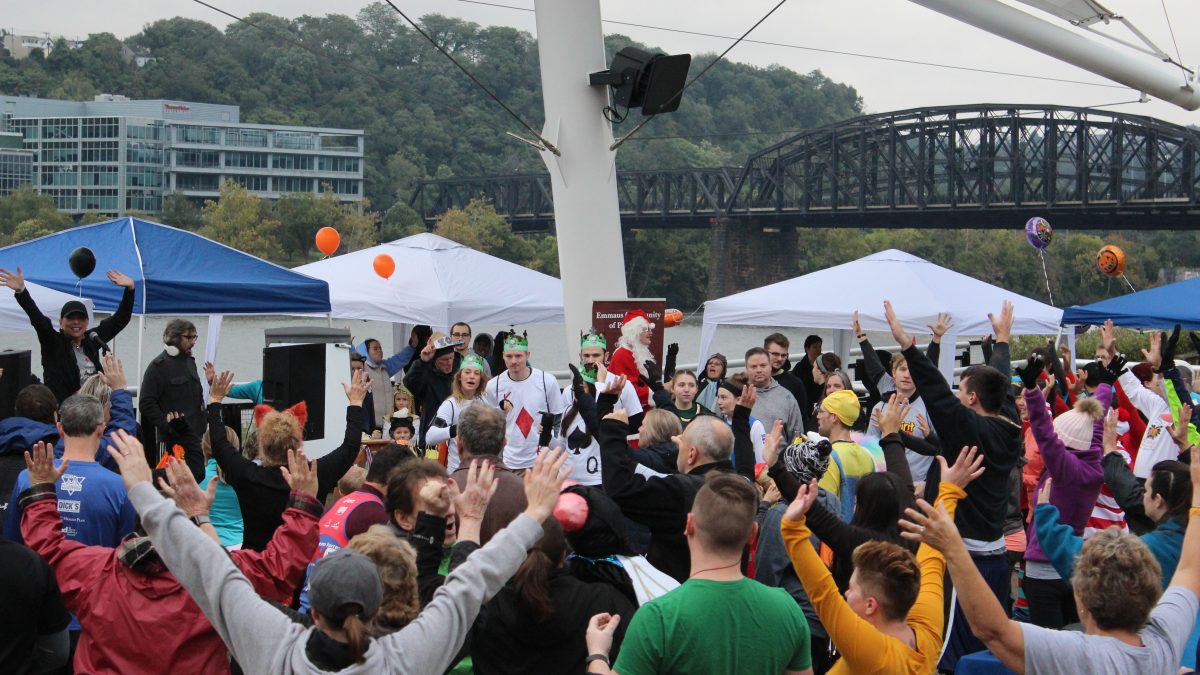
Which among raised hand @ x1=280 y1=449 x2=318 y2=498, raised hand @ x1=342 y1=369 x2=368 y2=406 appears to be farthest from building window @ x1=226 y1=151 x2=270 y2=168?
raised hand @ x1=280 y1=449 x2=318 y2=498

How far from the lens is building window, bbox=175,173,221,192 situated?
98.1 meters

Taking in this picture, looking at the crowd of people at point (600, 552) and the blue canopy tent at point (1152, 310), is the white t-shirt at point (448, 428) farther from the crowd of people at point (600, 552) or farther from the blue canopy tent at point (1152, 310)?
the blue canopy tent at point (1152, 310)

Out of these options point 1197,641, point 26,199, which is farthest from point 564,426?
point 26,199

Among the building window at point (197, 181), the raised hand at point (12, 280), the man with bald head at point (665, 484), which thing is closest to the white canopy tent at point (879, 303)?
the raised hand at point (12, 280)

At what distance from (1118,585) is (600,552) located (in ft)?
5.02

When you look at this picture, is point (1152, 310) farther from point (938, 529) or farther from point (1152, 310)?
point (938, 529)

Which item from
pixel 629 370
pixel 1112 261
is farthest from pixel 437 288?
pixel 1112 261

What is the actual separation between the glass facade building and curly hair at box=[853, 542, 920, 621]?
292 ft

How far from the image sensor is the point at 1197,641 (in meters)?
4.00

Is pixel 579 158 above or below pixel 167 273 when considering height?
above

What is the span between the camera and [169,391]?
26.2ft

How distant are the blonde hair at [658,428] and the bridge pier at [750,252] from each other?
5882 centimetres

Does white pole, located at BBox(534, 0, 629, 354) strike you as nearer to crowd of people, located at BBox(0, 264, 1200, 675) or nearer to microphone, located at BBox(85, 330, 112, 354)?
microphone, located at BBox(85, 330, 112, 354)

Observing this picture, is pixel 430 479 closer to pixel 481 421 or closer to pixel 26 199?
pixel 481 421
